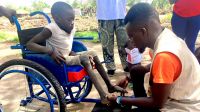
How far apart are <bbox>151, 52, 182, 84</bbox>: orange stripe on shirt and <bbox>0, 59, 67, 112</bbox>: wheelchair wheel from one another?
1236mm

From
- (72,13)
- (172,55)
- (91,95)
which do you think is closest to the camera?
(172,55)

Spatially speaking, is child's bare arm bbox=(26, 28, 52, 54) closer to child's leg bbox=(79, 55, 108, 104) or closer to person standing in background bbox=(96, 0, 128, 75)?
child's leg bbox=(79, 55, 108, 104)

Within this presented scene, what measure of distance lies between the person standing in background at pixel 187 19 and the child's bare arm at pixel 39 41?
1.63m

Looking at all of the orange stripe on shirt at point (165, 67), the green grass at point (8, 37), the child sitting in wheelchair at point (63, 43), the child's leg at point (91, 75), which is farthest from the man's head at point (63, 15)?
the green grass at point (8, 37)

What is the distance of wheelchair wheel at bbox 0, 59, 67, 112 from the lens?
293 centimetres

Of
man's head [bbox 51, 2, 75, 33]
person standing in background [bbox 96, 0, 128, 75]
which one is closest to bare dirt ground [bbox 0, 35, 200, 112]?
person standing in background [bbox 96, 0, 128, 75]

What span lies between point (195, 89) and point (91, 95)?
1.97 m

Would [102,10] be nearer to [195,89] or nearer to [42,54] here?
[42,54]

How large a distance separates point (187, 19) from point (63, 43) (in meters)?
1.57

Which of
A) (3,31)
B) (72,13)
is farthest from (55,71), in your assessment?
→ (3,31)

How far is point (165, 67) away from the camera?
74.2 inches

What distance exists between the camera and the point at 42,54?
311cm

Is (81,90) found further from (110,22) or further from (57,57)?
(110,22)

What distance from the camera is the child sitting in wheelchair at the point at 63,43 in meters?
3.04
